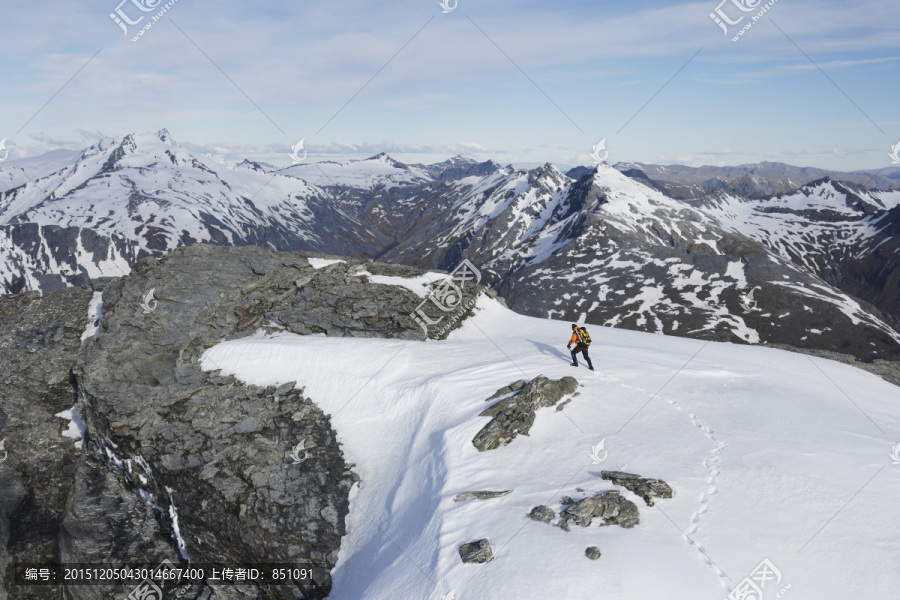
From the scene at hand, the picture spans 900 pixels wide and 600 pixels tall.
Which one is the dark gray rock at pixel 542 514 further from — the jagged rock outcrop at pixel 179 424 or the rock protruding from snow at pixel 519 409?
the jagged rock outcrop at pixel 179 424

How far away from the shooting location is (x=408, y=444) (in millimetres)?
22797

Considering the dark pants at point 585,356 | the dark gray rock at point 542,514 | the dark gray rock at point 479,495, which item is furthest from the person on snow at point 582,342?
the dark gray rock at point 542,514

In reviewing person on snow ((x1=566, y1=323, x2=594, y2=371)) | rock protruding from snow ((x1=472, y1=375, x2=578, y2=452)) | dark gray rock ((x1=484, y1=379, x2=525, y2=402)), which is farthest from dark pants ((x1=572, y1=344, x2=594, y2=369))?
dark gray rock ((x1=484, y1=379, x2=525, y2=402))

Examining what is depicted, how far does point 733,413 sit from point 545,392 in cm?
904

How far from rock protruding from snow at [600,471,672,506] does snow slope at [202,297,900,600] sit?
351 mm

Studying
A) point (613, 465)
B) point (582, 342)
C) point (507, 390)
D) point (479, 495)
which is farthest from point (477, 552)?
point (582, 342)

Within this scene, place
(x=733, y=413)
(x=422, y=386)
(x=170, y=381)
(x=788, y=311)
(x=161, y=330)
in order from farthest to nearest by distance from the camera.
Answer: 1. (x=788, y=311)
2. (x=161, y=330)
3. (x=170, y=381)
4. (x=422, y=386)
5. (x=733, y=413)

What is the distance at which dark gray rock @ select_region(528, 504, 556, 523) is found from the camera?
1548 centimetres

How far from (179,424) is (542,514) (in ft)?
79.4

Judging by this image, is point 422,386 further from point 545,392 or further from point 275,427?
point 275,427

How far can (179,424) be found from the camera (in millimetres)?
28359

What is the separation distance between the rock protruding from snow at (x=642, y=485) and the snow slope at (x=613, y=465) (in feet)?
1.15

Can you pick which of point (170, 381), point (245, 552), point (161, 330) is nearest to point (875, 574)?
point (245, 552)

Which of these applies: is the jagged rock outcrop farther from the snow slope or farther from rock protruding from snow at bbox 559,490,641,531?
rock protruding from snow at bbox 559,490,641,531
